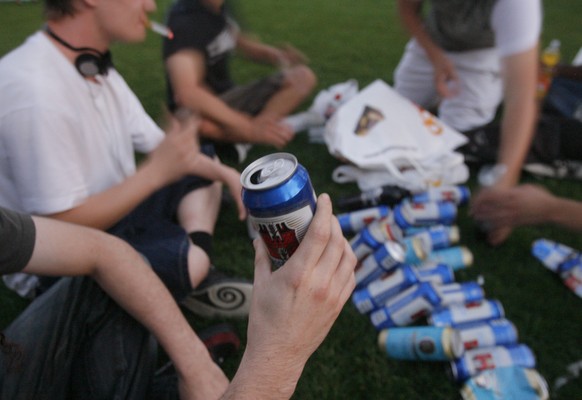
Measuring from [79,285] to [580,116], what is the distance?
122 inches

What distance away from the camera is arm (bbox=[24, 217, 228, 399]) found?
1.15 meters

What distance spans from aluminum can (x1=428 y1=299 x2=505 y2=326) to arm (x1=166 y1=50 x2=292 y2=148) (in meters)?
1.21

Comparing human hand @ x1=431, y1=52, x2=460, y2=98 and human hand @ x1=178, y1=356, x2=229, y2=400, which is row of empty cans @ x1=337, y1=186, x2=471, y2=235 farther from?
human hand @ x1=178, y1=356, x2=229, y2=400

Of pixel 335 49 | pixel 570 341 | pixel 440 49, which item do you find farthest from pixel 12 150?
pixel 335 49

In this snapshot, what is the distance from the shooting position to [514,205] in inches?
61.9

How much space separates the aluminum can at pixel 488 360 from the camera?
1.49m

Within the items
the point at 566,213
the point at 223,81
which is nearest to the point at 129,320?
the point at 566,213

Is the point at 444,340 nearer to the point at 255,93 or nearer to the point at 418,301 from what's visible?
the point at 418,301

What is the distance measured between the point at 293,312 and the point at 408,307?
1.04 m

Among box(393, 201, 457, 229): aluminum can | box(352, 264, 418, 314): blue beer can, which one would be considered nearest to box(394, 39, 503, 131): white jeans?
box(393, 201, 457, 229): aluminum can

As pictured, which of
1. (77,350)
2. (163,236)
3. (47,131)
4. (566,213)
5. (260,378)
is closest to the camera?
(260,378)

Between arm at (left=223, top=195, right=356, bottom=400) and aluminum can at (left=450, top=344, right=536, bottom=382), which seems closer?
arm at (left=223, top=195, right=356, bottom=400)

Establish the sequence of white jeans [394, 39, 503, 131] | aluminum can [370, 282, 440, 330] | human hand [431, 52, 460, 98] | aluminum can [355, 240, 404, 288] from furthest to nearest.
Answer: white jeans [394, 39, 503, 131]
human hand [431, 52, 460, 98]
aluminum can [355, 240, 404, 288]
aluminum can [370, 282, 440, 330]

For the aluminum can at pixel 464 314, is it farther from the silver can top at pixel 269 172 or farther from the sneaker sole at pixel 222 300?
the silver can top at pixel 269 172
